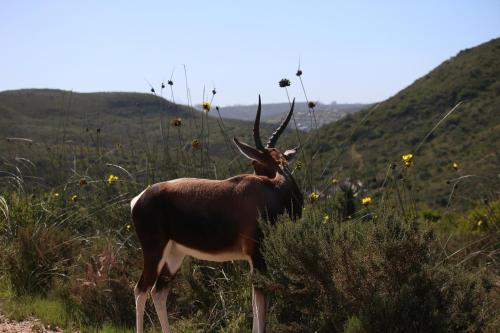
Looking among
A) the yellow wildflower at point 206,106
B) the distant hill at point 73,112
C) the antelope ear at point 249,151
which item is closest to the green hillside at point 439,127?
the distant hill at point 73,112

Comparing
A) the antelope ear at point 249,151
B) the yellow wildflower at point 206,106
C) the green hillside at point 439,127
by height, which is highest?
the yellow wildflower at point 206,106

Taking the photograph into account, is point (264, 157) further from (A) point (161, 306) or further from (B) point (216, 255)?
(A) point (161, 306)

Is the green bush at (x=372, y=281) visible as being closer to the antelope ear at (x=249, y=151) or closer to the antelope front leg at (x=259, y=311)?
the antelope front leg at (x=259, y=311)

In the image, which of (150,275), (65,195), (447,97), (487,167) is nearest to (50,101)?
(447,97)

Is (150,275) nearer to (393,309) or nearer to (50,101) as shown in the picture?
(393,309)

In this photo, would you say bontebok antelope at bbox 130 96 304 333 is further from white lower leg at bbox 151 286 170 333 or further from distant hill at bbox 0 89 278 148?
distant hill at bbox 0 89 278 148

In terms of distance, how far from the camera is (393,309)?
425cm

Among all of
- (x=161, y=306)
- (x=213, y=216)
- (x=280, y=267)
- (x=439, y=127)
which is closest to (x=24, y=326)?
(x=161, y=306)

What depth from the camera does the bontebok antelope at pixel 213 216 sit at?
4.89 metres

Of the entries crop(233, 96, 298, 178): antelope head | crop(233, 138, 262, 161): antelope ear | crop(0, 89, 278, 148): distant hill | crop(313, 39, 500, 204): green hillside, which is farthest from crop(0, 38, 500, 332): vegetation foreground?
crop(0, 89, 278, 148): distant hill

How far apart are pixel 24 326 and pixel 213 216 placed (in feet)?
9.07

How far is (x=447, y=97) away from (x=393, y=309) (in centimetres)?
4436

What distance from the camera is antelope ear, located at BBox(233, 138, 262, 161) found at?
5007mm

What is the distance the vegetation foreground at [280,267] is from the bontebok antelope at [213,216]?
198 mm
